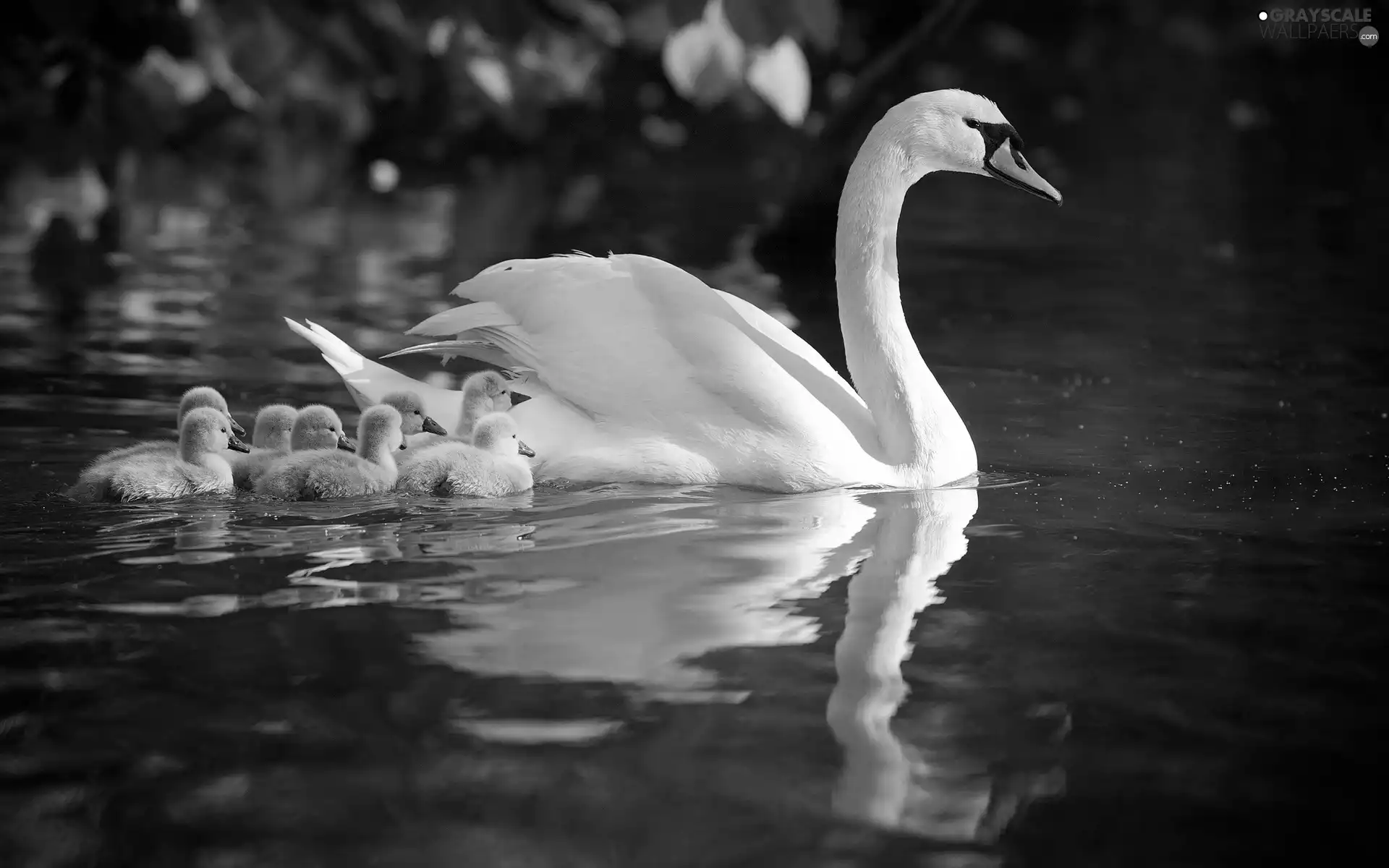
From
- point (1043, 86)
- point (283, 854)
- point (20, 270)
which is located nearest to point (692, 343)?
point (283, 854)

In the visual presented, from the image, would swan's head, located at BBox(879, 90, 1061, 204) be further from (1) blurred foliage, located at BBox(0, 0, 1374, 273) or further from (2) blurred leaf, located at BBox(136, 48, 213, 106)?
(2) blurred leaf, located at BBox(136, 48, 213, 106)

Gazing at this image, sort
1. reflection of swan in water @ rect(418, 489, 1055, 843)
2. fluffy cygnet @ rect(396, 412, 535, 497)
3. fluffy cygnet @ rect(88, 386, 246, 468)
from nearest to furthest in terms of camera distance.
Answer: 1. reflection of swan in water @ rect(418, 489, 1055, 843)
2. fluffy cygnet @ rect(88, 386, 246, 468)
3. fluffy cygnet @ rect(396, 412, 535, 497)

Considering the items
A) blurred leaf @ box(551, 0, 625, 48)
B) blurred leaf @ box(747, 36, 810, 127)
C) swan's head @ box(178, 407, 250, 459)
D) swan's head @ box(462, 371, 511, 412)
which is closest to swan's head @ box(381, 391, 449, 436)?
swan's head @ box(462, 371, 511, 412)

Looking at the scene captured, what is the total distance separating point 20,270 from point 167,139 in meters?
7.13

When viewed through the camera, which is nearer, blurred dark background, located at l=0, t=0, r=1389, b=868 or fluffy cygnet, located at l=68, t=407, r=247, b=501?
blurred dark background, located at l=0, t=0, r=1389, b=868

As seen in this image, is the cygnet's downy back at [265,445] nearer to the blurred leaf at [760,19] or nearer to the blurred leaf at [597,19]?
the blurred leaf at [597,19]

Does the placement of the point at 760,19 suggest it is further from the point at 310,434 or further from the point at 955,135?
the point at 310,434

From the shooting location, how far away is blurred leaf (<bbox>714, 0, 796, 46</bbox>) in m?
4.95

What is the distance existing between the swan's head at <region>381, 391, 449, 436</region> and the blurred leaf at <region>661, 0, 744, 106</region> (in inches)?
101

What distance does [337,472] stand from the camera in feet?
21.3

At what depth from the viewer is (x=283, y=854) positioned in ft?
12.2

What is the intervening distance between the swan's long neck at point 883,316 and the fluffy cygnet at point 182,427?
2.33m

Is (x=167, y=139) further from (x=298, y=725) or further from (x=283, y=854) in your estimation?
(x=283, y=854)

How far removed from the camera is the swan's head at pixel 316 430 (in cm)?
696
